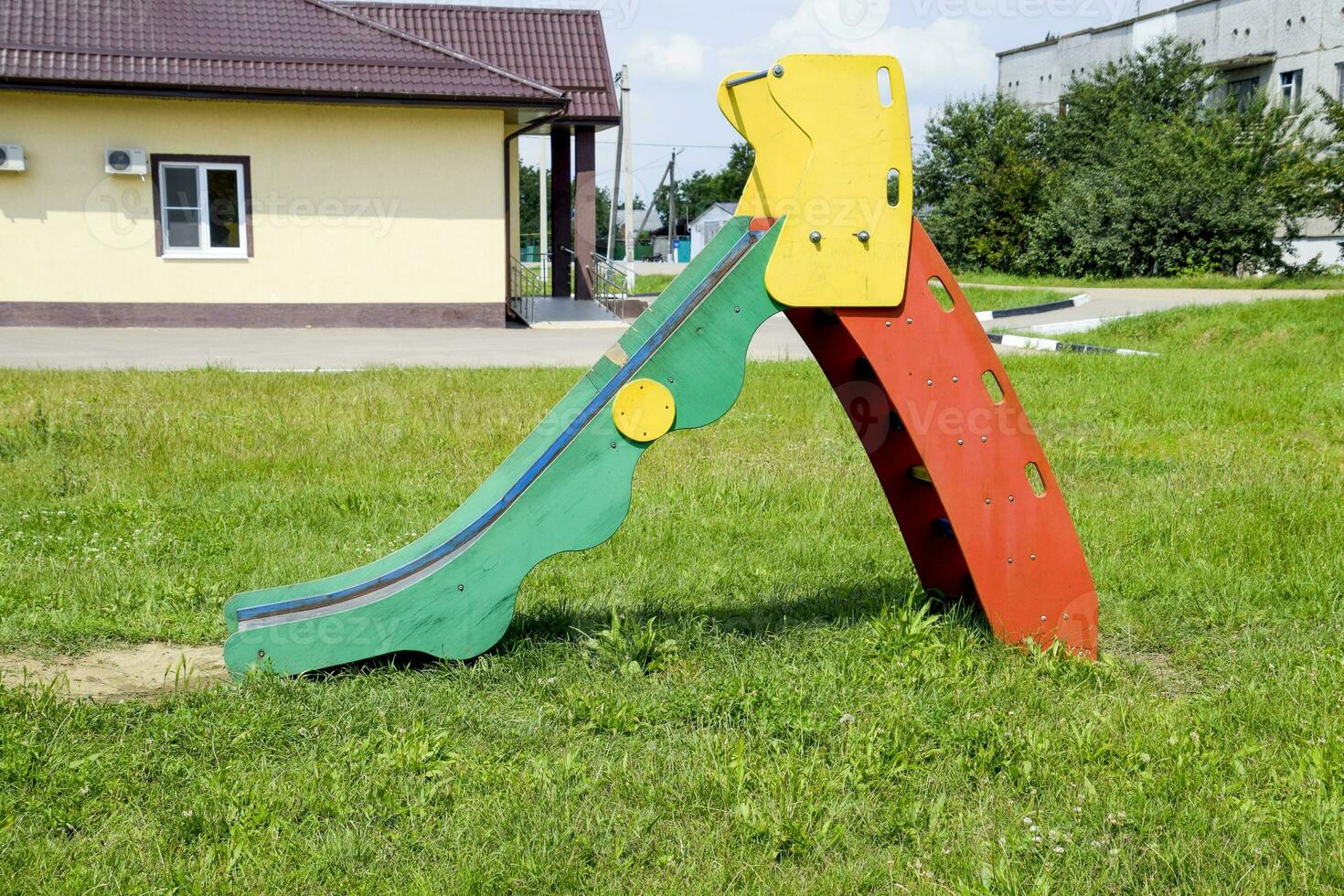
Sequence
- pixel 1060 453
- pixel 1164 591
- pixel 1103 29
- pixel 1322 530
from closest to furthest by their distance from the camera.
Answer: pixel 1164 591 → pixel 1322 530 → pixel 1060 453 → pixel 1103 29

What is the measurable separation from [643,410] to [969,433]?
96 centimetres

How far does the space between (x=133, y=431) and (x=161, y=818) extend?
513 centimetres

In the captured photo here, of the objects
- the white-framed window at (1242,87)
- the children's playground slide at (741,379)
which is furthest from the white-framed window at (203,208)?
the white-framed window at (1242,87)

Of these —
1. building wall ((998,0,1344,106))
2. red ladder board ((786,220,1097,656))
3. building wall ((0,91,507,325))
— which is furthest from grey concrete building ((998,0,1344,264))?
red ladder board ((786,220,1097,656))

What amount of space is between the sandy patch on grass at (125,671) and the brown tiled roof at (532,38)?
16005mm

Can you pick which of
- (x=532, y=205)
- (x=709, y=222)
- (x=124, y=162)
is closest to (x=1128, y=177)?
(x=124, y=162)

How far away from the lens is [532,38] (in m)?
19.9

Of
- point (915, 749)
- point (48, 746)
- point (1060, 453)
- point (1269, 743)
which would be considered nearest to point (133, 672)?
point (48, 746)

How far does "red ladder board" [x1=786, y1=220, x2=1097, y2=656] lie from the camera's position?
3469 millimetres

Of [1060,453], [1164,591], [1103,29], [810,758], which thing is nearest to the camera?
[810,758]

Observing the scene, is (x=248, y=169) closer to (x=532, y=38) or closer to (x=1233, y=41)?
(x=532, y=38)

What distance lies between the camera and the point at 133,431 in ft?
24.0

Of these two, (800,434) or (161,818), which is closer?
(161,818)

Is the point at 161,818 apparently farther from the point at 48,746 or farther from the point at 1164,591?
the point at 1164,591
